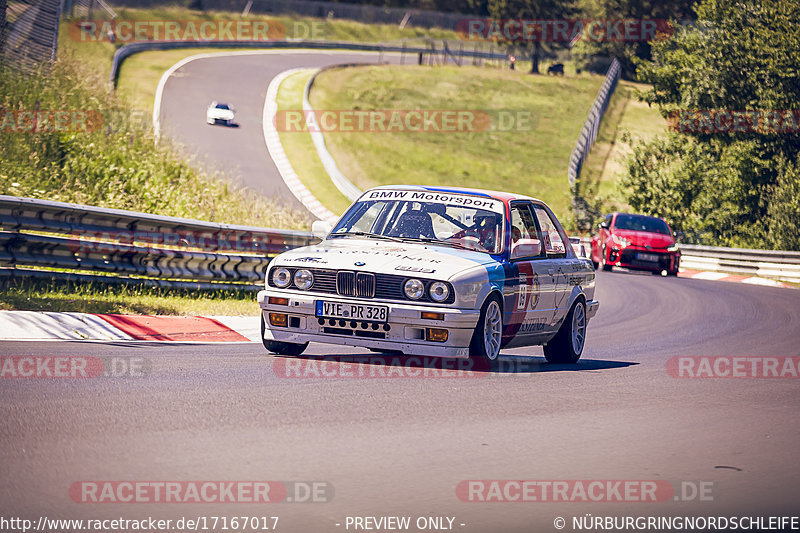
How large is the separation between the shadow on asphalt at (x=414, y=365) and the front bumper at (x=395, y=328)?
0.23 m

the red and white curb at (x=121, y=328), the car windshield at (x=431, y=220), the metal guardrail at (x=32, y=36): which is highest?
the metal guardrail at (x=32, y=36)

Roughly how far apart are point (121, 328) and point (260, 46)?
230 ft

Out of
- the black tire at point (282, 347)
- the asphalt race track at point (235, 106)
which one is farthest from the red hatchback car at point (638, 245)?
the black tire at point (282, 347)

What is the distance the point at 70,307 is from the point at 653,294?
1352 centimetres

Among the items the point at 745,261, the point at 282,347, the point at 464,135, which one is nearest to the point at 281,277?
the point at 282,347

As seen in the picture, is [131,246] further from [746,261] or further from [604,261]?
Answer: [746,261]

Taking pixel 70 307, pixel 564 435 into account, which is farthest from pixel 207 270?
pixel 564 435

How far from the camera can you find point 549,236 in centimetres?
1139

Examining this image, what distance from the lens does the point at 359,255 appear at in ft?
31.3

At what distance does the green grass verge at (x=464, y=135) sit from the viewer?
1961 inches

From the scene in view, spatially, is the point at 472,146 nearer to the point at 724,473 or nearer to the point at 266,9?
the point at 266,9

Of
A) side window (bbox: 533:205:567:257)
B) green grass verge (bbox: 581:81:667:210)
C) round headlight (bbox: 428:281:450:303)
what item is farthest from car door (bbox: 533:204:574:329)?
green grass verge (bbox: 581:81:667:210)

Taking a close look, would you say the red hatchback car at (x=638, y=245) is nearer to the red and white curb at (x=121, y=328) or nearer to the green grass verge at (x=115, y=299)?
the green grass verge at (x=115, y=299)

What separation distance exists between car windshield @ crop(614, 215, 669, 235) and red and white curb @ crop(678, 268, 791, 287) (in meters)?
2.24
